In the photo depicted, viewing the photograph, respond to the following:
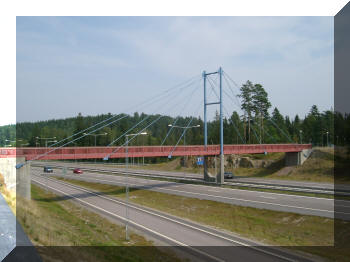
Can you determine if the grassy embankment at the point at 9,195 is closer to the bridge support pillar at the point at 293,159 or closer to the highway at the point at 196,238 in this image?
the highway at the point at 196,238

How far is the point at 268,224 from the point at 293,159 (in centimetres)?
4008

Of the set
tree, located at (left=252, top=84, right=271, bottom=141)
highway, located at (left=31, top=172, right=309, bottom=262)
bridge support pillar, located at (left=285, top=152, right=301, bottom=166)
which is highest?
tree, located at (left=252, top=84, right=271, bottom=141)

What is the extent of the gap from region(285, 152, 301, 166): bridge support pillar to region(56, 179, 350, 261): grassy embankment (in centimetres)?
3369

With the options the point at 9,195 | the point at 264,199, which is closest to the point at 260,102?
the point at 264,199

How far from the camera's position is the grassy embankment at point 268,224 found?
866 inches

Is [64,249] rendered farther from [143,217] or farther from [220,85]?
[220,85]

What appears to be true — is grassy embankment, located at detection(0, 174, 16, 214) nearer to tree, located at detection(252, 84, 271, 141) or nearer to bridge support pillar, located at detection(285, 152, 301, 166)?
bridge support pillar, located at detection(285, 152, 301, 166)

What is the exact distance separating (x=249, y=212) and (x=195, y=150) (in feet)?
60.1

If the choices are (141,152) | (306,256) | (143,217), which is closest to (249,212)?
(143,217)

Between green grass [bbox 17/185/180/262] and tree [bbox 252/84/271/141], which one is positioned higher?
tree [bbox 252/84/271/141]

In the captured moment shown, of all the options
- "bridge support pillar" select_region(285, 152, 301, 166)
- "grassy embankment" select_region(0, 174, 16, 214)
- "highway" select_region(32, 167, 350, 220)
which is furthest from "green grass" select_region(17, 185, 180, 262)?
"bridge support pillar" select_region(285, 152, 301, 166)

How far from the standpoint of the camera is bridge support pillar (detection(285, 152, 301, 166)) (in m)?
63.4

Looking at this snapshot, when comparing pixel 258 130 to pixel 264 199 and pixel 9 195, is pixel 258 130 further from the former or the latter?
pixel 9 195

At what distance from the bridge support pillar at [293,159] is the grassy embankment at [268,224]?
33694mm
